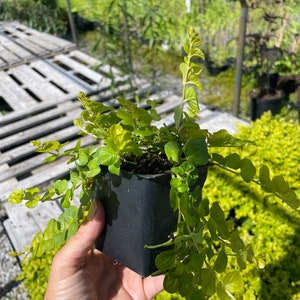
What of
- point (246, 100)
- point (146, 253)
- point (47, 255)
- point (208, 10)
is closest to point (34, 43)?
point (208, 10)

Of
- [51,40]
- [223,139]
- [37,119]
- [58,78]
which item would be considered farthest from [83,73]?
[223,139]

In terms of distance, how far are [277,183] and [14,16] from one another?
24.7 ft

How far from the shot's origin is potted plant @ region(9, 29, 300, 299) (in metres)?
0.78

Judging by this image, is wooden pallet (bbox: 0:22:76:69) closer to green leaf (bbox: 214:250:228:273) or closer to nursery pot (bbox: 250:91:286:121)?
nursery pot (bbox: 250:91:286:121)

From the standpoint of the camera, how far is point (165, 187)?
86cm

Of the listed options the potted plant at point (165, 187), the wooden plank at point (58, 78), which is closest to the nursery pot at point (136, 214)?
the potted plant at point (165, 187)

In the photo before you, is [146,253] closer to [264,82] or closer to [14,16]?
[264,82]

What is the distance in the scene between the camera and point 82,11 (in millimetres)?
7422

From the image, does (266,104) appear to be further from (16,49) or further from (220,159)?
(16,49)

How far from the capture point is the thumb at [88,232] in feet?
3.22

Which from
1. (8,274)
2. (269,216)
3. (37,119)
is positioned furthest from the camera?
(37,119)

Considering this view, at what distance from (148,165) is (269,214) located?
110cm

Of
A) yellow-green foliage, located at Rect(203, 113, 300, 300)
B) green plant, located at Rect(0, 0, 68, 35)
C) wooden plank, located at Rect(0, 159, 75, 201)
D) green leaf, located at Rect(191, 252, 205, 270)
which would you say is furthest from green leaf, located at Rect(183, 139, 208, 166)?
green plant, located at Rect(0, 0, 68, 35)

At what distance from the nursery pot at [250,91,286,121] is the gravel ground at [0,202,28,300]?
8.38ft
